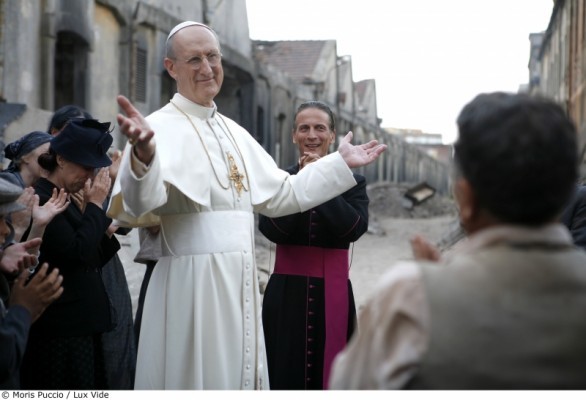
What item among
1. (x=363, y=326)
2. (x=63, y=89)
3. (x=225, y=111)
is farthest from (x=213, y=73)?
(x=225, y=111)

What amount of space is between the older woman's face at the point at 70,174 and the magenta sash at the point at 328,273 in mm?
1276

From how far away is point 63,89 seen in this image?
15.4 m

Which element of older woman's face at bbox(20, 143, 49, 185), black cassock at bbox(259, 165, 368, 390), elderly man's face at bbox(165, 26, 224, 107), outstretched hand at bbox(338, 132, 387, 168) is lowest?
black cassock at bbox(259, 165, 368, 390)

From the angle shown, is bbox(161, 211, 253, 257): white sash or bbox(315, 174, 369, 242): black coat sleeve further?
bbox(315, 174, 369, 242): black coat sleeve

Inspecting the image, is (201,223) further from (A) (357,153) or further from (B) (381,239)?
(B) (381,239)

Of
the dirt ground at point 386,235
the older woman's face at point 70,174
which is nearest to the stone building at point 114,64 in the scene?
the dirt ground at point 386,235

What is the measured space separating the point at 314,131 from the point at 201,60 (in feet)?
3.67

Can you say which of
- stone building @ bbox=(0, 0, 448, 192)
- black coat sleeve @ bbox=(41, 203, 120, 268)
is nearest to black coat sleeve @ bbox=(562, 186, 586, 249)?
black coat sleeve @ bbox=(41, 203, 120, 268)

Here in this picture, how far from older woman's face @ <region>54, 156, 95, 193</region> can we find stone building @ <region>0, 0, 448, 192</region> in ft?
18.2

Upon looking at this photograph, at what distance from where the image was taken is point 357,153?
15.4 ft

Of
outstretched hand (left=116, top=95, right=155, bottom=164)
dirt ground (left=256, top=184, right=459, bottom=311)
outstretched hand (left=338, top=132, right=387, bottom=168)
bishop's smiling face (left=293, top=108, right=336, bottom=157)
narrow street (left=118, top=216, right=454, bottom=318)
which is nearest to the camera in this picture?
outstretched hand (left=116, top=95, right=155, bottom=164)

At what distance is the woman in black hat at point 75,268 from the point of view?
436cm

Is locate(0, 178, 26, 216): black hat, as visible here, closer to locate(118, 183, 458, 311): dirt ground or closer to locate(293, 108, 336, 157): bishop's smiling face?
locate(293, 108, 336, 157): bishop's smiling face

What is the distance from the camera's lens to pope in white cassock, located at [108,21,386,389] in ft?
13.8
